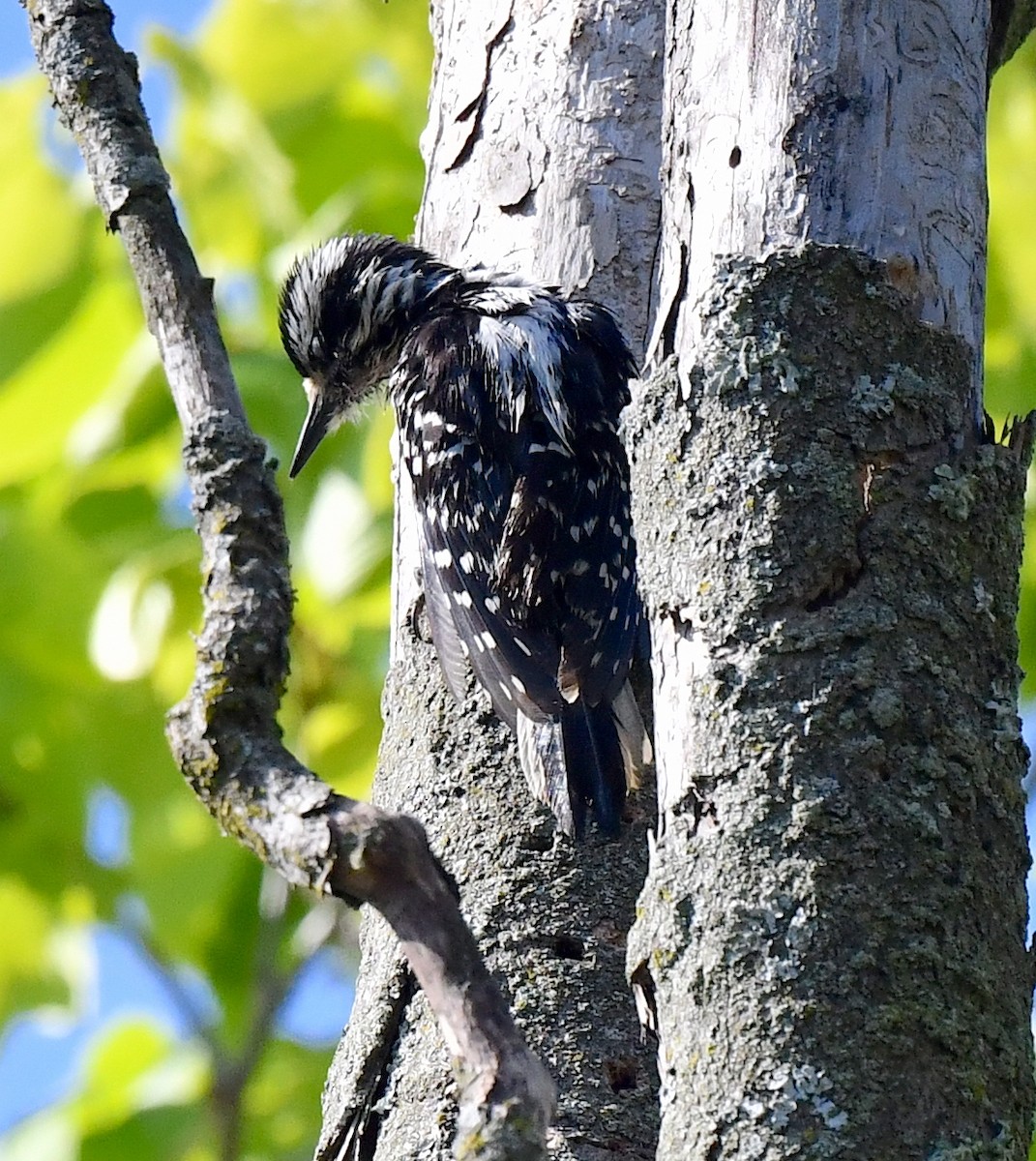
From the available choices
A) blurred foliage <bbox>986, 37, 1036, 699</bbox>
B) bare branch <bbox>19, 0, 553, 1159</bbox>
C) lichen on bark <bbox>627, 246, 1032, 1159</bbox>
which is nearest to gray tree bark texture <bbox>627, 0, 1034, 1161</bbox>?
lichen on bark <bbox>627, 246, 1032, 1159</bbox>

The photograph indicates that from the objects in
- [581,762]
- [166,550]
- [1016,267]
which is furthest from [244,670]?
[1016,267]

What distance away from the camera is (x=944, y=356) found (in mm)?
2059

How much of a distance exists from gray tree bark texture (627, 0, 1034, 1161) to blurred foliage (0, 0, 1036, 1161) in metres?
1.89

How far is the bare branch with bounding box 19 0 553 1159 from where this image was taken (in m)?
1.64

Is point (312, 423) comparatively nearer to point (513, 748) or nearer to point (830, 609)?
point (513, 748)

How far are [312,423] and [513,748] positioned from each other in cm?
155

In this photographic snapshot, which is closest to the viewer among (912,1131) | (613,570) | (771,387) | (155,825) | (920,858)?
(912,1131)

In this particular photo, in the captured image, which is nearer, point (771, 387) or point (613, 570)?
point (771, 387)

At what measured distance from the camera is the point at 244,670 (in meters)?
1.96

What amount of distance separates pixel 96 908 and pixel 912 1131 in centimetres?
301

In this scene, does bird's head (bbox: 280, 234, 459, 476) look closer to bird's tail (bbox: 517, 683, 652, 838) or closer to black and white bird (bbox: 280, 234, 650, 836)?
black and white bird (bbox: 280, 234, 650, 836)

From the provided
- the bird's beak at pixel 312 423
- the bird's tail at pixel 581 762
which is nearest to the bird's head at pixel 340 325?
the bird's beak at pixel 312 423

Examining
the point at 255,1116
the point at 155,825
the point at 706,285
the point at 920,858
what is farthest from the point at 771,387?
the point at 255,1116

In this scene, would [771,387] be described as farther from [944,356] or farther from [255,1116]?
[255,1116]
